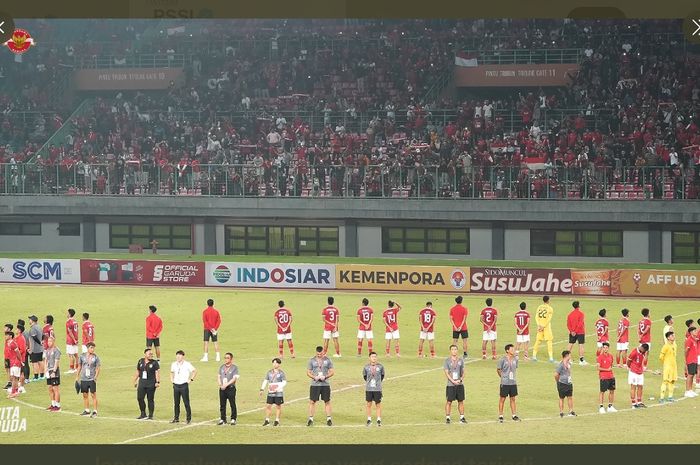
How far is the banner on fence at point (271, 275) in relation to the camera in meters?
56.4

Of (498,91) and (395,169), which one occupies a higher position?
(498,91)

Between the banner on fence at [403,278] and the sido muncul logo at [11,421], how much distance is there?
918 inches

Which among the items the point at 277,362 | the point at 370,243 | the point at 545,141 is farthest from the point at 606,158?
the point at 277,362

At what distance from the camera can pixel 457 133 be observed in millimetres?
64000

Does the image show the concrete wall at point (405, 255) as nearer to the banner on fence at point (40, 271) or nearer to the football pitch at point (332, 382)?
the football pitch at point (332, 382)

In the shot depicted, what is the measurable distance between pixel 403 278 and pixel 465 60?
60.6ft

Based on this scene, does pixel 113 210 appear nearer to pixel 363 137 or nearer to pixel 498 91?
pixel 363 137

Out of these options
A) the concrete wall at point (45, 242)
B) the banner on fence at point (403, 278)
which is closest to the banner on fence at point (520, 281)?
the banner on fence at point (403, 278)

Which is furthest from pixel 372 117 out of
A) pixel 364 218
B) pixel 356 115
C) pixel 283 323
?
pixel 283 323

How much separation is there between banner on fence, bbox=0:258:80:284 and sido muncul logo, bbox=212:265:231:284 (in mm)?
6708

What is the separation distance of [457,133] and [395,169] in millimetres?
4908

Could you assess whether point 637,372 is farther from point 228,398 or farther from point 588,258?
point 588,258

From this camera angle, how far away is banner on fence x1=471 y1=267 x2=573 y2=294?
2098 inches

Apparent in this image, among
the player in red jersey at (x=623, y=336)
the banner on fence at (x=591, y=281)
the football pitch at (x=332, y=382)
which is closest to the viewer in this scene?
the football pitch at (x=332, y=382)
